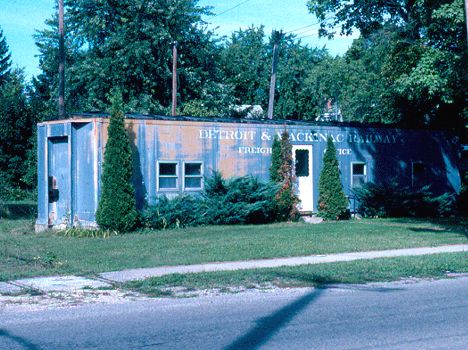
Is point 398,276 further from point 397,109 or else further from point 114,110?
point 397,109

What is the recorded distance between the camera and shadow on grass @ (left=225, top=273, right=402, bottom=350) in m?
8.06

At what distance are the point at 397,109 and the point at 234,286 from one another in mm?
22229

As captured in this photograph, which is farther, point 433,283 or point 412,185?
point 412,185

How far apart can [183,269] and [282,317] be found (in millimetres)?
4917

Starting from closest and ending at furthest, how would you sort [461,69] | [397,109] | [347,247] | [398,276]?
1. [398,276]
2. [347,247]
3. [461,69]
4. [397,109]

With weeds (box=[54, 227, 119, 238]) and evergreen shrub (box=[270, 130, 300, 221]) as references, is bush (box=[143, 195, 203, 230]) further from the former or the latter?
evergreen shrub (box=[270, 130, 300, 221])

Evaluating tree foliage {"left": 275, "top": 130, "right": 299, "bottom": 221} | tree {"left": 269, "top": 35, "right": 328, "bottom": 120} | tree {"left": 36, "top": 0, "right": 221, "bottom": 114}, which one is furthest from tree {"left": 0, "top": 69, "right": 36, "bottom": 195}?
tree foliage {"left": 275, "top": 130, "right": 299, "bottom": 221}

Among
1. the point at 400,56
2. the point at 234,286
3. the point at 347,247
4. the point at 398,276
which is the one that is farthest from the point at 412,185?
Answer: the point at 234,286

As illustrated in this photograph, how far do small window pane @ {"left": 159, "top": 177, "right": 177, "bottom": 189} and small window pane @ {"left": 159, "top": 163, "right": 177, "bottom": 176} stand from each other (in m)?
0.15

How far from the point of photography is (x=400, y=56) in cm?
2367

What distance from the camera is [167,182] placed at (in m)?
22.9

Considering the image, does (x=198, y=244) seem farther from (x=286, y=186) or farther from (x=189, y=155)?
(x=286, y=186)

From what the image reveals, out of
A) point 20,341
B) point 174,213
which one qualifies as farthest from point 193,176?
point 20,341

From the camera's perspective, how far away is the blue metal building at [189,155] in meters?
21.9
